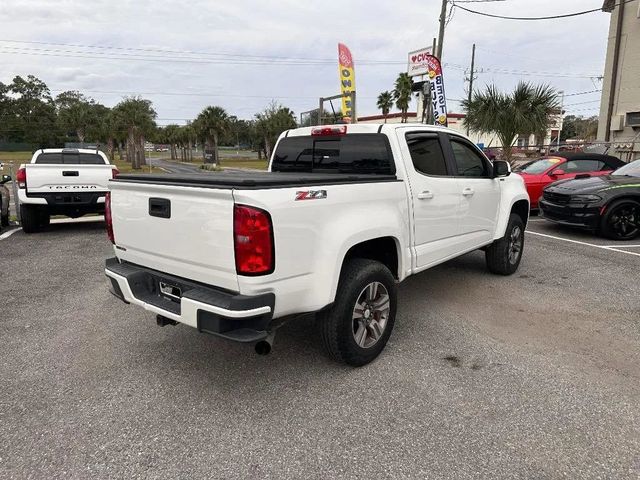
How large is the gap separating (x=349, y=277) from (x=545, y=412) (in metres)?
1.51

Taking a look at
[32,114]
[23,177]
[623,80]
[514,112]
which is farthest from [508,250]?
[32,114]

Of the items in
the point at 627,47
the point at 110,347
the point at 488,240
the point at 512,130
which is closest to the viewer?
the point at 110,347

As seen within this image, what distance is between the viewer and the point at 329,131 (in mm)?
4230

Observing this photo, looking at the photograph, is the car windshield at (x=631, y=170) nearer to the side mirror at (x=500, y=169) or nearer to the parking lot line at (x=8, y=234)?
the side mirror at (x=500, y=169)

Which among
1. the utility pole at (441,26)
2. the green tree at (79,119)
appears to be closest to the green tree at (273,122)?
the green tree at (79,119)

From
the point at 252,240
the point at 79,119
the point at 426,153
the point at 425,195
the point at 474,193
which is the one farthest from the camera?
the point at 79,119

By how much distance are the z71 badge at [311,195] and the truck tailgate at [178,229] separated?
0.43 meters

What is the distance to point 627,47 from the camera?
57.9 feet

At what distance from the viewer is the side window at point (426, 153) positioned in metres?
4.01

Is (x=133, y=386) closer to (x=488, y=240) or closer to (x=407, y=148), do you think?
(x=407, y=148)

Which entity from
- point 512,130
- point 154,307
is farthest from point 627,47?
point 154,307

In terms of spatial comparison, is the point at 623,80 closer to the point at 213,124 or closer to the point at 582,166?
the point at 582,166

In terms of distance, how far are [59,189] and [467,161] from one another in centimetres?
697

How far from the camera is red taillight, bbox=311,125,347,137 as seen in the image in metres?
4.14
